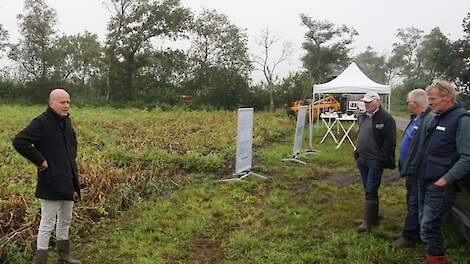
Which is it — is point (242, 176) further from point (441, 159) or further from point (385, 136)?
point (441, 159)

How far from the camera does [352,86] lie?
513 inches

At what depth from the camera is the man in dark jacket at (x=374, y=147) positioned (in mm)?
5141

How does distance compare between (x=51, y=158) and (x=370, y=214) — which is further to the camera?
(x=370, y=214)

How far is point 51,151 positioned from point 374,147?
11.4ft

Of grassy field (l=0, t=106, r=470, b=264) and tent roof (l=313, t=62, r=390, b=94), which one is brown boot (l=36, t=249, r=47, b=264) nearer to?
grassy field (l=0, t=106, r=470, b=264)

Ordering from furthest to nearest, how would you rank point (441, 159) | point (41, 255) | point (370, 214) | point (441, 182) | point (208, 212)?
point (208, 212) < point (370, 214) < point (41, 255) < point (441, 159) < point (441, 182)

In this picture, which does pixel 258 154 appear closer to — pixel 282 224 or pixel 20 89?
pixel 282 224

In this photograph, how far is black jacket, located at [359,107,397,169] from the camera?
514 centimetres

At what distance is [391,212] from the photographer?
6.08 metres

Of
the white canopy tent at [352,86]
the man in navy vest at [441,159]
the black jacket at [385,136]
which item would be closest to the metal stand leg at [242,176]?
the black jacket at [385,136]

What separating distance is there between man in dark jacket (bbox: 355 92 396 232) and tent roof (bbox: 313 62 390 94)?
25.5 feet

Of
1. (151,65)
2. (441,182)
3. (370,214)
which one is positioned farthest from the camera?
(151,65)

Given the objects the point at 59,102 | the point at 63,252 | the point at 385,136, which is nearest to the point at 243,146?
the point at 385,136

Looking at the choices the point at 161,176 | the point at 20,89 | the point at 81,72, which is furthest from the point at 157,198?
the point at 81,72
